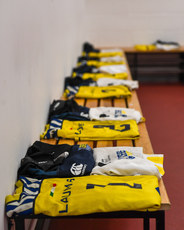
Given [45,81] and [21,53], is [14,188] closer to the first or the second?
[21,53]

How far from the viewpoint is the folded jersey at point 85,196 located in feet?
5.92

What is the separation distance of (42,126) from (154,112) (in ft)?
8.53

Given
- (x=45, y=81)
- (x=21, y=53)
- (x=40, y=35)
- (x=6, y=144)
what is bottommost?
(x=6, y=144)

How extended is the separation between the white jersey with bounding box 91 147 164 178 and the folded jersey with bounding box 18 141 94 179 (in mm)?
64

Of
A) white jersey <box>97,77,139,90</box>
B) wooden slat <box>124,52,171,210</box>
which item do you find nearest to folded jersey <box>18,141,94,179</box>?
wooden slat <box>124,52,171,210</box>

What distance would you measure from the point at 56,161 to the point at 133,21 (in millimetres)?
5356

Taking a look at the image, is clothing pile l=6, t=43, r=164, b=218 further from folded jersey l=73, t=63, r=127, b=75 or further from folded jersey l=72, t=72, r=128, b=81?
folded jersey l=73, t=63, r=127, b=75

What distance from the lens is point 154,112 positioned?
519cm

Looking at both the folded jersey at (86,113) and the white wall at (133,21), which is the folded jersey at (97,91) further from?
the white wall at (133,21)

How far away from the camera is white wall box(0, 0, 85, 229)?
191 centimetres

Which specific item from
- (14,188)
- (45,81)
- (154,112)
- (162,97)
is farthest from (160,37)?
(14,188)

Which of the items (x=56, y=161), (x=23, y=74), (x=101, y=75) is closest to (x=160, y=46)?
(x=101, y=75)

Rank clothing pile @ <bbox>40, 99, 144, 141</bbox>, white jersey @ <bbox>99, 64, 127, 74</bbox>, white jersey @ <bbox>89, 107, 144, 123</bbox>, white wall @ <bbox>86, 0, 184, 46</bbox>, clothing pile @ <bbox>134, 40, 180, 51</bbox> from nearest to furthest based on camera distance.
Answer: clothing pile @ <bbox>40, 99, 144, 141</bbox> < white jersey @ <bbox>89, 107, 144, 123</bbox> < white jersey @ <bbox>99, 64, 127, 74</bbox> < clothing pile @ <bbox>134, 40, 180, 51</bbox> < white wall @ <bbox>86, 0, 184, 46</bbox>

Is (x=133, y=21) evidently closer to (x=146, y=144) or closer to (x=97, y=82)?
(x=97, y=82)
